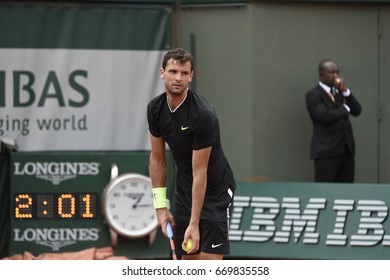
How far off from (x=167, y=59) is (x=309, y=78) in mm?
5418

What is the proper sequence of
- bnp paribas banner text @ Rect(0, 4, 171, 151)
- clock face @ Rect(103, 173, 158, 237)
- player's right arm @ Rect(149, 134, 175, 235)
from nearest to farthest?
1. player's right arm @ Rect(149, 134, 175, 235)
2. clock face @ Rect(103, 173, 158, 237)
3. bnp paribas banner text @ Rect(0, 4, 171, 151)

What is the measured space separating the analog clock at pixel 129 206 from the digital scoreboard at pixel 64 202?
9cm

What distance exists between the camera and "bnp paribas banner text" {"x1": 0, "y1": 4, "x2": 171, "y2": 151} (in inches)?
490

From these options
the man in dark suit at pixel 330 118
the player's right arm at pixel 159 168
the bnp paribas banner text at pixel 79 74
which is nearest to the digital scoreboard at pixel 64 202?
the bnp paribas banner text at pixel 79 74

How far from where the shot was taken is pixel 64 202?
1161cm

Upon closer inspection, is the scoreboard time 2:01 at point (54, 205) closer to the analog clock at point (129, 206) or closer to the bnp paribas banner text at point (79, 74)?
the analog clock at point (129, 206)

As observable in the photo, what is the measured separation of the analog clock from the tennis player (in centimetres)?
346

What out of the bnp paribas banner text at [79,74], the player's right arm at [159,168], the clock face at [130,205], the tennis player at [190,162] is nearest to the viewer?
the tennis player at [190,162]

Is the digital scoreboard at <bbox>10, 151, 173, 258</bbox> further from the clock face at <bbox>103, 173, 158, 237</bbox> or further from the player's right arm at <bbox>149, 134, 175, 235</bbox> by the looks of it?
the player's right arm at <bbox>149, 134, 175, 235</bbox>

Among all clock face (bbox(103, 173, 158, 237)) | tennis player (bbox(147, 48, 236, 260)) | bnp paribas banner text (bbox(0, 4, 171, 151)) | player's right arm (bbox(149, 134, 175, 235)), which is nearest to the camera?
tennis player (bbox(147, 48, 236, 260))

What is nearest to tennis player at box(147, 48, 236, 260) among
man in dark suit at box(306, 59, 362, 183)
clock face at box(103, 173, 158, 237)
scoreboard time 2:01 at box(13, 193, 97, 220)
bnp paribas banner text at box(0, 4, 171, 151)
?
clock face at box(103, 173, 158, 237)

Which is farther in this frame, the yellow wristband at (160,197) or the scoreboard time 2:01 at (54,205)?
the scoreboard time 2:01 at (54,205)

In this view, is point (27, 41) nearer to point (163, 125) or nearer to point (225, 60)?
point (225, 60)

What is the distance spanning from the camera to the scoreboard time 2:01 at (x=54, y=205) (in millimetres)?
11586
